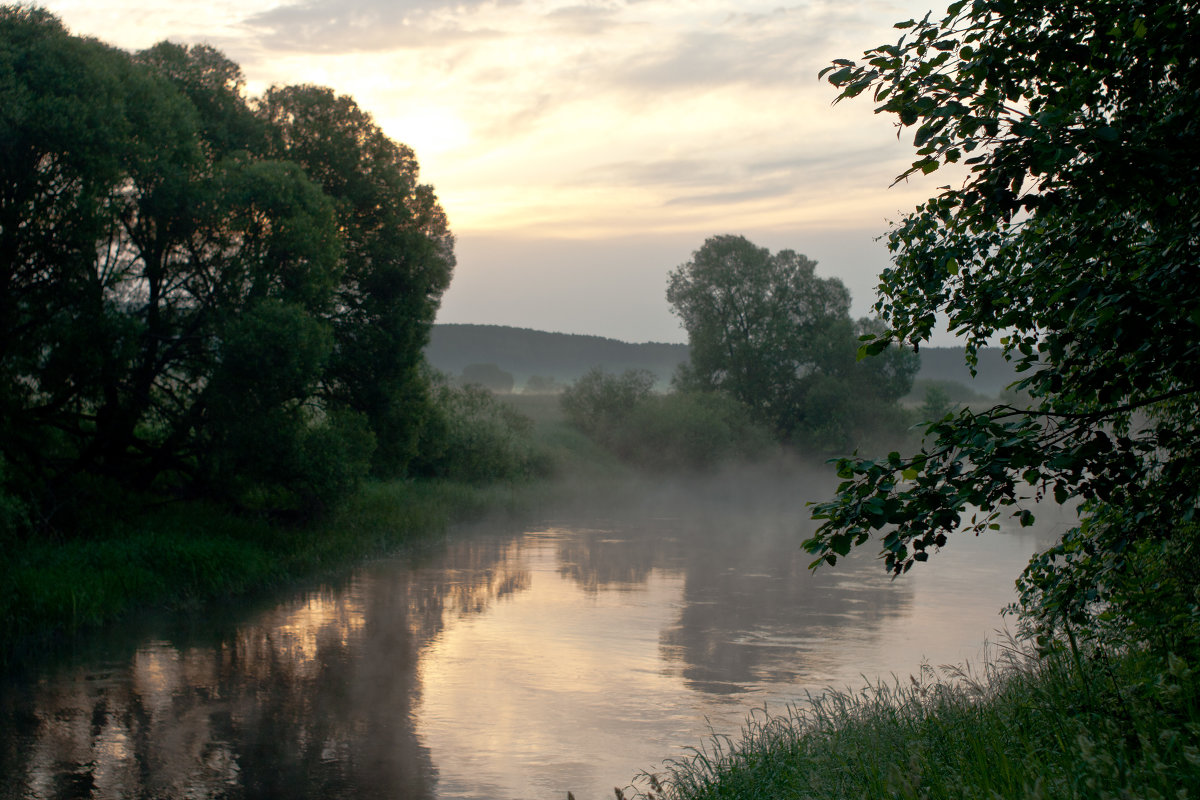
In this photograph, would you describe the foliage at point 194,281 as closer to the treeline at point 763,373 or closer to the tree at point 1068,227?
the tree at point 1068,227

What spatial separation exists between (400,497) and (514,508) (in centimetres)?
642

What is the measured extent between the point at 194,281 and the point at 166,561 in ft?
19.5

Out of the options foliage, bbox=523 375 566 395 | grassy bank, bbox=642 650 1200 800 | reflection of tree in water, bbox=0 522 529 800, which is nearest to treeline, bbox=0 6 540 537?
reflection of tree in water, bbox=0 522 529 800

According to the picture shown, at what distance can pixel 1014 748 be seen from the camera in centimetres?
592

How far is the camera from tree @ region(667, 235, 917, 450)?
54000mm

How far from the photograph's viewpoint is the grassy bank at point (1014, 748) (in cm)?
430

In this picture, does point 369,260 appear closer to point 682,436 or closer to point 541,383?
point 682,436

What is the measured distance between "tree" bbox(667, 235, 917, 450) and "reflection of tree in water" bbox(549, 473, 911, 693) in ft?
48.8

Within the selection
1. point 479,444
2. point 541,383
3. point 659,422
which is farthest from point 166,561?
point 541,383

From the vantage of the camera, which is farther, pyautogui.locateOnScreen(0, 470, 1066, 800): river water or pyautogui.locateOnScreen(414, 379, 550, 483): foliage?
pyautogui.locateOnScreen(414, 379, 550, 483): foliage

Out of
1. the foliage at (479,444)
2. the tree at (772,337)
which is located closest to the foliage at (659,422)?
the tree at (772,337)

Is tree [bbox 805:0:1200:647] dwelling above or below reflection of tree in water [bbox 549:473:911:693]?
above

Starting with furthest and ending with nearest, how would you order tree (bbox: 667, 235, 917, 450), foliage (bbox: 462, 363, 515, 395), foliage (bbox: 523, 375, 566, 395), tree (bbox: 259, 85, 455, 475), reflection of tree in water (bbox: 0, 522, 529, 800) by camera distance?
1. foliage (bbox: 523, 375, 566, 395)
2. foliage (bbox: 462, 363, 515, 395)
3. tree (bbox: 667, 235, 917, 450)
4. tree (bbox: 259, 85, 455, 475)
5. reflection of tree in water (bbox: 0, 522, 529, 800)

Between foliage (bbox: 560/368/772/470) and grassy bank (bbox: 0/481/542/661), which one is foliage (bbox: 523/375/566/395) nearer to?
foliage (bbox: 560/368/772/470)
